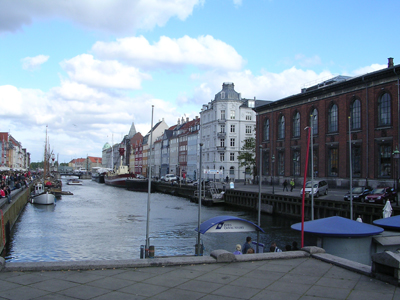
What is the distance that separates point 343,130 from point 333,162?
4.71m

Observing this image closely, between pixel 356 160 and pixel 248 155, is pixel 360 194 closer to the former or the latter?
pixel 356 160

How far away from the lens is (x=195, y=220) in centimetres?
4131

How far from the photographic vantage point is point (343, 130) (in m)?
52.9

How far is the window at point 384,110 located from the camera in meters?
46.3

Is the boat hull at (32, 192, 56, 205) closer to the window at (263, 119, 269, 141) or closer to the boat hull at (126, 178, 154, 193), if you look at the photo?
→ the window at (263, 119, 269, 141)

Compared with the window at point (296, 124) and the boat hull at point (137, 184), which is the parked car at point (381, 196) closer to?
the window at point (296, 124)

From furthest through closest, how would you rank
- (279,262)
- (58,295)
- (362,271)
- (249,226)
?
1. (249,226)
2. (279,262)
3. (362,271)
4. (58,295)

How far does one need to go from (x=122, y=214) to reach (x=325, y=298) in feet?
132

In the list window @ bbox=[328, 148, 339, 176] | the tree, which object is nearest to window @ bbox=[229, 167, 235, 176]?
the tree

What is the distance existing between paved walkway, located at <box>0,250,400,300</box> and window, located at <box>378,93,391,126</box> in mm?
40506

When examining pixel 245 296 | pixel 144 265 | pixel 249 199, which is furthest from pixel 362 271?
pixel 249 199

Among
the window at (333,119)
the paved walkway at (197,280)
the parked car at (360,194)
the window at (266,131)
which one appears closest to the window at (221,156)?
the window at (266,131)

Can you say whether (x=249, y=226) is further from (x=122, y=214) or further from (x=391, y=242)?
(x=122, y=214)

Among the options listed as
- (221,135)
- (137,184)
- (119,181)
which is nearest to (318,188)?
(221,135)
